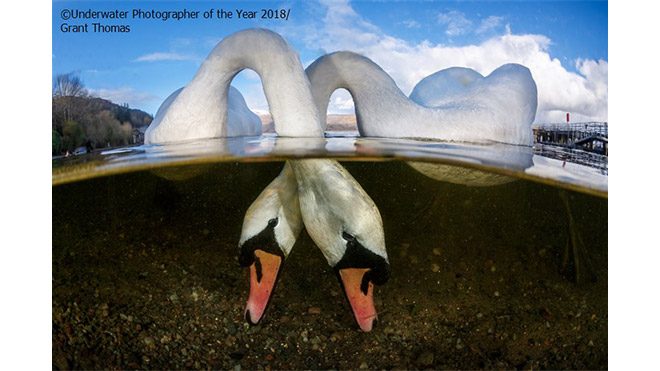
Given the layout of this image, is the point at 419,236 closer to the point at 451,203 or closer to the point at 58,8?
the point at 451,203

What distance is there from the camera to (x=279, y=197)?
7.49ft

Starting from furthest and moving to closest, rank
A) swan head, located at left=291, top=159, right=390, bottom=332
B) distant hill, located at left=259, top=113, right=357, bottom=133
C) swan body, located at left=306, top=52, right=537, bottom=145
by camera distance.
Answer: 1. distant hill, located at left=259, top=113, right=357, bottom=133
2. swan body, located at left=306, top=52, right=537, bottom=145
3. swan head, located at left=291, top=159, right=390, bottom=332

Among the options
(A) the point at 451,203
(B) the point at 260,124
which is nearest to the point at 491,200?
(A) the point at 451,203

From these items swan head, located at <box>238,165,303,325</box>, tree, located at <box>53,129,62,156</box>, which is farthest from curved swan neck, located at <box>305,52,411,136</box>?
tree, located at <box>53,129,62,156</box>

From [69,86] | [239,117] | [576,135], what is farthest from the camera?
[239,117]

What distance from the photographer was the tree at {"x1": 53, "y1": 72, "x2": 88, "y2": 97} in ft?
7.07

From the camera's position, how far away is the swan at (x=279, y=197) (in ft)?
6.88

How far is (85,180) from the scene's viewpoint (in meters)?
2.28

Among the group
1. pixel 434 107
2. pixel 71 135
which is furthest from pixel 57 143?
pixel 434 107

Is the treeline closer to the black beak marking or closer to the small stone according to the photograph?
the black beak marking

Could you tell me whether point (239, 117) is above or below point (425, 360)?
above

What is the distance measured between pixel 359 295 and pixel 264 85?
3.26ft

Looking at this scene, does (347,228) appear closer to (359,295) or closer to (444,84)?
(359,295)
